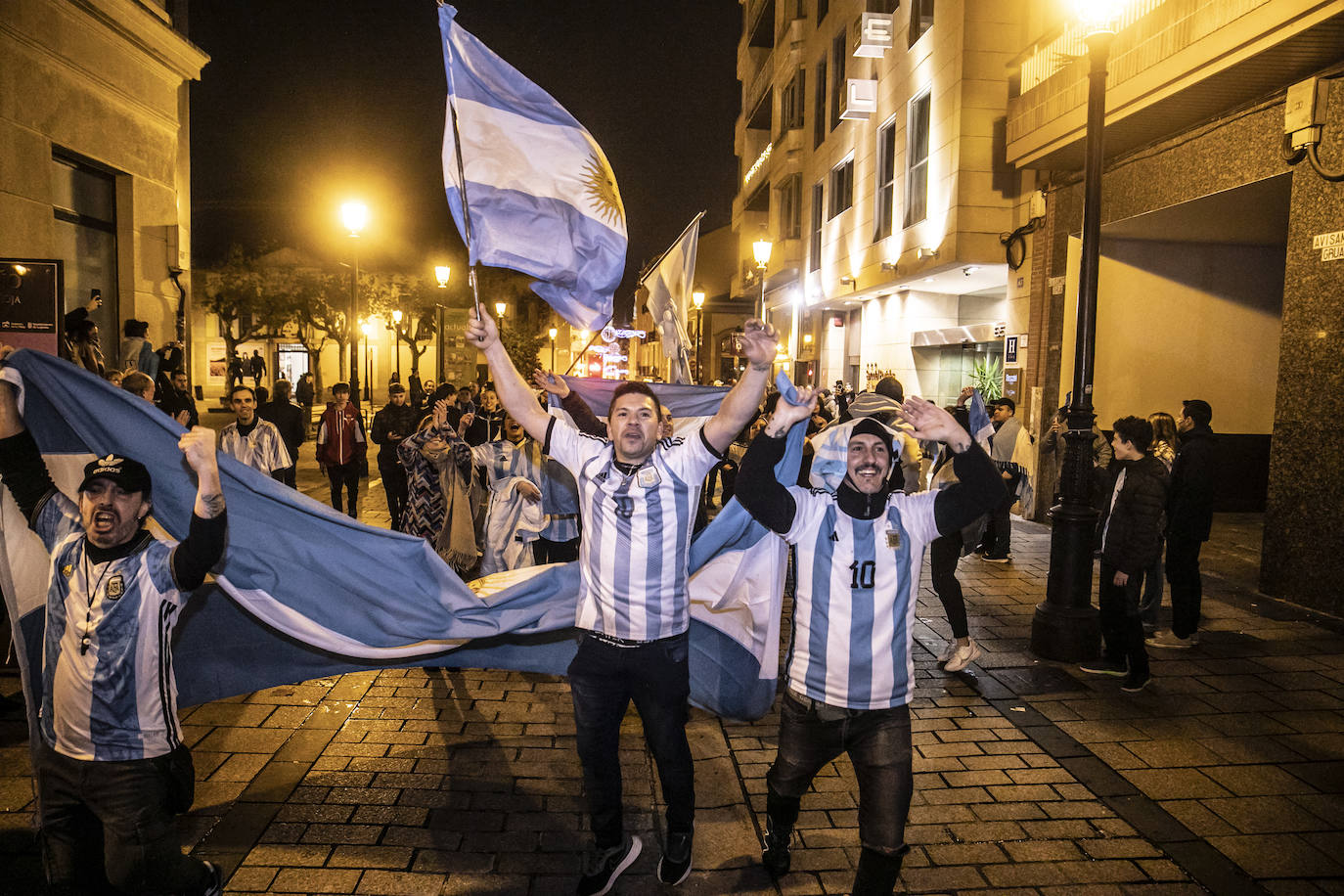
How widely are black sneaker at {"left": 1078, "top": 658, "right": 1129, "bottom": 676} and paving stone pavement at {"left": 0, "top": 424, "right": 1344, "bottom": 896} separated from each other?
144mm

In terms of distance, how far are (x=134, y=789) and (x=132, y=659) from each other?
0.45m

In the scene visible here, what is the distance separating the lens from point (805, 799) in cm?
467

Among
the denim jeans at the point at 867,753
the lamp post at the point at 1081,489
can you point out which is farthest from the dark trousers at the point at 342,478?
the denim jeans at the point at 867,753

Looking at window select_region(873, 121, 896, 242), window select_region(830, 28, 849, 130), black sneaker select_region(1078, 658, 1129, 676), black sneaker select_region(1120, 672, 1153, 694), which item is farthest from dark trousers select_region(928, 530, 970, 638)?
window select_region(830, 28, 849, 130)

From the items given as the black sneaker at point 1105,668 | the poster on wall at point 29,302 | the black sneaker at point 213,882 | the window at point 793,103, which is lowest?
the black sneaker at point 1105,668

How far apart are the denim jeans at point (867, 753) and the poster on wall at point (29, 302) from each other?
6.51 m

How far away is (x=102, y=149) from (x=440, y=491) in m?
10.5

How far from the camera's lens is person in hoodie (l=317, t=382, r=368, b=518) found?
1191 centimetres

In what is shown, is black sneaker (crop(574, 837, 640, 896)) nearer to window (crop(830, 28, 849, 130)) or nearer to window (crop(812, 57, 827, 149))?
window (crop(830, 28, 849, 130))

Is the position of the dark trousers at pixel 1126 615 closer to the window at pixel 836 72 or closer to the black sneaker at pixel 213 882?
the black sneaker at pixel 213 882

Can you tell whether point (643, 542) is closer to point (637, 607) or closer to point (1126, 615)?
point (637, 607)

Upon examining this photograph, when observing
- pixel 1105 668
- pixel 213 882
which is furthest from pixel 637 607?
pixel 1105 668

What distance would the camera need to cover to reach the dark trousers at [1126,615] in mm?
6320

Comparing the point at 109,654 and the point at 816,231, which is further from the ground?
the point at 816,231
